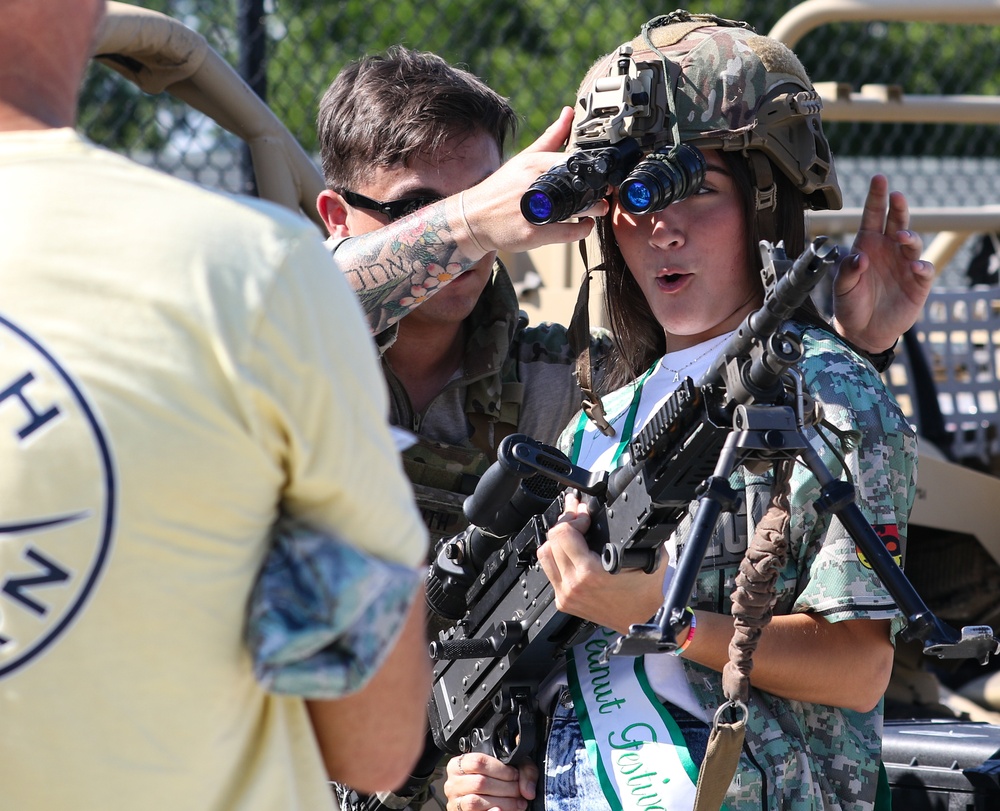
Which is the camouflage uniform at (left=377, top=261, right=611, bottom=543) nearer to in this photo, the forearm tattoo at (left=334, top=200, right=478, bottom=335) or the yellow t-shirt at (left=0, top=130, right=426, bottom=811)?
the forearm tattoo at (left=334, top=200, right=478, bottom=335)

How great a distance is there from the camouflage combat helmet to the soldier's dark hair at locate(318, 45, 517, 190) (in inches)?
26.0

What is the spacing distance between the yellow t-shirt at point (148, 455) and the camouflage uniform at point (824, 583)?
35.2 inches

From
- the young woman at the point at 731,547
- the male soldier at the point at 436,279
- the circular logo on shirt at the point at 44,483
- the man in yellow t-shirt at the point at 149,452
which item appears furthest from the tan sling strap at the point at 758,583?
the male soldier at the point at 436,279

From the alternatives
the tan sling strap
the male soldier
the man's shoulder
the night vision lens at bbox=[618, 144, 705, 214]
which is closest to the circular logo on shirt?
the tan sling strap

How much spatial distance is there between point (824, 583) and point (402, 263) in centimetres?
110

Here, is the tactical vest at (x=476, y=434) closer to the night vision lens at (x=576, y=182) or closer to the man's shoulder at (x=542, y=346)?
the man's shoulder at (x=542, y=346)

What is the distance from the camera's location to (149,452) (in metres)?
1.05

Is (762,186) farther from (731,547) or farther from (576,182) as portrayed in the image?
(731,547)

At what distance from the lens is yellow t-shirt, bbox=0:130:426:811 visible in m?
1.04

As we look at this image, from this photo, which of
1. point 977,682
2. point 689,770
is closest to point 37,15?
point 689,770

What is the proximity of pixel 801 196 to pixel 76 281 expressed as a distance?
1.43 metres

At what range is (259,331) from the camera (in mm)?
1071

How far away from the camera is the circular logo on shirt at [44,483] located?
103cm

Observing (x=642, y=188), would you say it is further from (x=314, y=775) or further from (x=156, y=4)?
(x=156, y=4)
